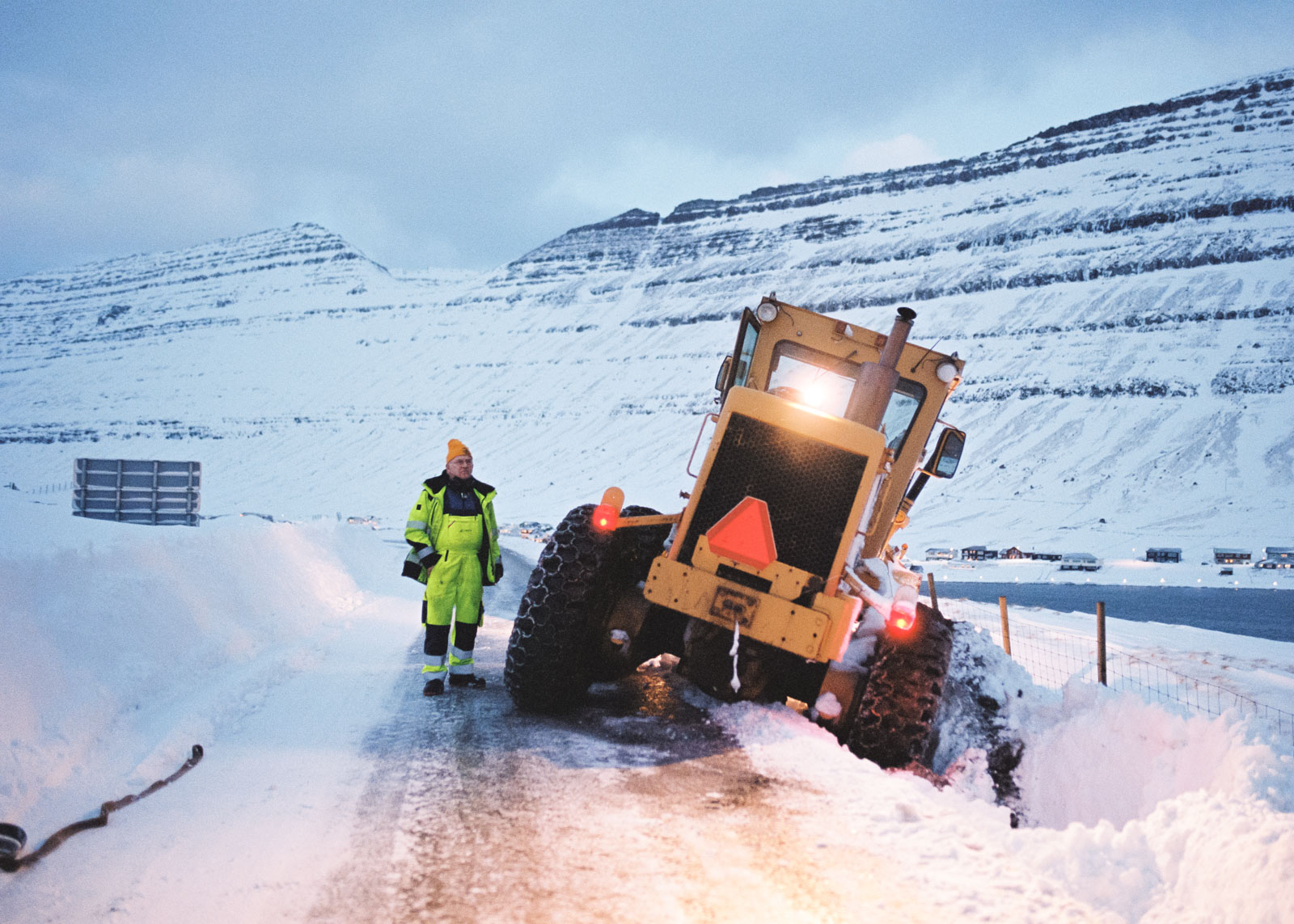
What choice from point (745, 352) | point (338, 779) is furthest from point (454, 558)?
point (745, 352)

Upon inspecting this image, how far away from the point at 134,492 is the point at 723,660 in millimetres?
11788

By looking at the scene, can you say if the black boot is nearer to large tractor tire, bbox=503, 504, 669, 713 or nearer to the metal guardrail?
→ large tractor tire, bbox=503, 504, 669, 713

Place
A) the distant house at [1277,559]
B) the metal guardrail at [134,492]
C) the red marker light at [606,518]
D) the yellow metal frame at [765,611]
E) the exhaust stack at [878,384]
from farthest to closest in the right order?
the distant house at [1277,559]
the metal guardrail at [134,492]
the exhaust stack at [878,384]
the red marker light at [606,518]
the yellow metal frame at [765,611]

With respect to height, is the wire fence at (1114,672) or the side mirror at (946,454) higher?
the side mirror at (946,454)

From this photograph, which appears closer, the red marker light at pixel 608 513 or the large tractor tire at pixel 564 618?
the large tractor tire at pixel 564 618

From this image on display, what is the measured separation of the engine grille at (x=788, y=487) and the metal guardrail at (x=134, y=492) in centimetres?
1083

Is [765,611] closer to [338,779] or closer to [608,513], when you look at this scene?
[608,513]

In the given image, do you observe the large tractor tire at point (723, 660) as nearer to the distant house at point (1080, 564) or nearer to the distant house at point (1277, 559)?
the distant house at point (1080, 564)

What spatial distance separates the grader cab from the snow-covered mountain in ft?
159

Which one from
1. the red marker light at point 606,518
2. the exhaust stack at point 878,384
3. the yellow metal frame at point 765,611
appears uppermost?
the exhaust stack at point 878,384

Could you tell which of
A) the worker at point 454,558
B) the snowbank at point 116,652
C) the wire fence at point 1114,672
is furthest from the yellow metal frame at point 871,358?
the snowbank at point 116,652

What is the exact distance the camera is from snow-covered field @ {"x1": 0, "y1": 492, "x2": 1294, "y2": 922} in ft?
8.39

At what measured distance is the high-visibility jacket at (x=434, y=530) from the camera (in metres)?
5.55

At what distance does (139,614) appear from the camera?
5.24m
